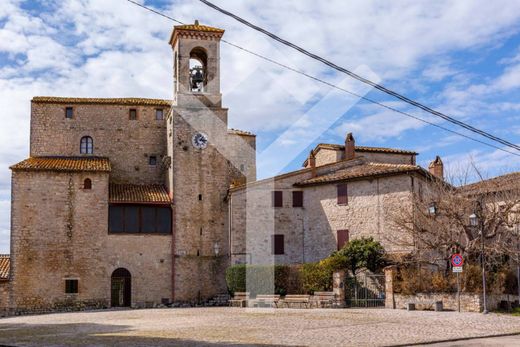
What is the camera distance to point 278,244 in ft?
127

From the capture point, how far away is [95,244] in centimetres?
3728

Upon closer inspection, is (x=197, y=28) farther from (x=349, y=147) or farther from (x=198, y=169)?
(x=349, y=147)

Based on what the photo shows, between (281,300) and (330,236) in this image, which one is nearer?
(281,300)

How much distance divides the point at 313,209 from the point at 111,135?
13766 millimetres

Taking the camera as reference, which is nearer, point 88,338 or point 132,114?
point 88,338

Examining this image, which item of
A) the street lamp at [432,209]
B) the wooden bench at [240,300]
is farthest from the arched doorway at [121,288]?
the street lamp at [432,209]

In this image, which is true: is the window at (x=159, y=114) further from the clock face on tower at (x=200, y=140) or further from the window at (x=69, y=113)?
the window at (x=69, y=113)

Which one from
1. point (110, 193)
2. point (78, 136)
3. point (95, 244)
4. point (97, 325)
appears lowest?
point (97, 325)

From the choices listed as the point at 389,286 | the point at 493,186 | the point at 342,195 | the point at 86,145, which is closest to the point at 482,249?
the point at 389,286

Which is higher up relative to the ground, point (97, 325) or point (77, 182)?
point (77, 182)

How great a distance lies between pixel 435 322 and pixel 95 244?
852 inches

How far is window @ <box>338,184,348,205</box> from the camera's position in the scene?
37.5 metres

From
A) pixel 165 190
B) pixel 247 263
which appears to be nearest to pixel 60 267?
pixel 165 190

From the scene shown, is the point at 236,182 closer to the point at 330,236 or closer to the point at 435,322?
the point at 330,236
